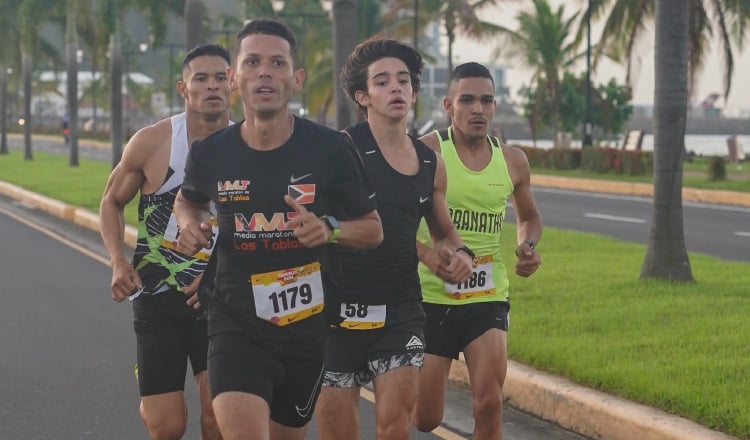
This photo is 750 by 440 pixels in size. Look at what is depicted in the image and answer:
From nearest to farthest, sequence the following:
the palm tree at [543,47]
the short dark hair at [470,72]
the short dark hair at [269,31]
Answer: the short dark hair at [269,31], the short dark hair at [470,72], the palm tree at [543,47]

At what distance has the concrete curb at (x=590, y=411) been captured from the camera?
7086mm

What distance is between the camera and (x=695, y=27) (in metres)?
37.3

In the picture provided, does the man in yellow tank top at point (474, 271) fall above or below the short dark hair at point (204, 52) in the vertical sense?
below

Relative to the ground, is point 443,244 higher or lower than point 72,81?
lower

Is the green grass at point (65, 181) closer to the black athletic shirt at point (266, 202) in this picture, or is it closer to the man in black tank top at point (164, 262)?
the man in black tank top at point (164, 262)

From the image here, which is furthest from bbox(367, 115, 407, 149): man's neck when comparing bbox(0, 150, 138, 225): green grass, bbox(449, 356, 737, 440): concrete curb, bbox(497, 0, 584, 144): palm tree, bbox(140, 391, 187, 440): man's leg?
bbox(497, 0, 584, 144): palm tree

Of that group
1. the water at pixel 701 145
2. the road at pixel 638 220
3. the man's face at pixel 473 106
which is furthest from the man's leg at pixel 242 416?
the water at pixel 701 145

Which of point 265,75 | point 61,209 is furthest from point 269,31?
point 61,209

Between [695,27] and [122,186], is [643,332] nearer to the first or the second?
[122,186]

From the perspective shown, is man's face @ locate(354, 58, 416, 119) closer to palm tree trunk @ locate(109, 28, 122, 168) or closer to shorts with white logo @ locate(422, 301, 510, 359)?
shorts with white logo @ locate(422, 301, 510, 359)

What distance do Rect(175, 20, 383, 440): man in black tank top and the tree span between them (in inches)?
1273

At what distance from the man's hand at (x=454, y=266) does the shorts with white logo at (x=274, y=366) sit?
684 millimetres

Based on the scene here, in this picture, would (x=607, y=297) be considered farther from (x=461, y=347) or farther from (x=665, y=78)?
(x=461, y=347)

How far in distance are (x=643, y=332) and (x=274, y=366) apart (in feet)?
17.4
